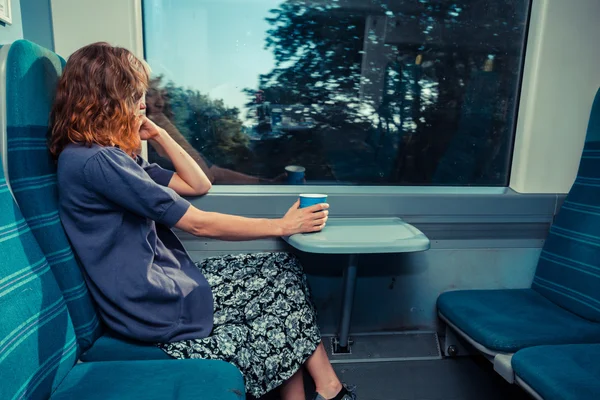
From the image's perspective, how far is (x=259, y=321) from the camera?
1.59m

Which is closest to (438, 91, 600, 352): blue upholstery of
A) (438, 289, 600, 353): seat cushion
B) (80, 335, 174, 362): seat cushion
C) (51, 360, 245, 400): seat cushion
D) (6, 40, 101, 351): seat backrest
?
(438, 289, 600, 353): seat cushion

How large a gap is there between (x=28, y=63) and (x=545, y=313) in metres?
2.09

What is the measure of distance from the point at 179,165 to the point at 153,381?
0.95 m

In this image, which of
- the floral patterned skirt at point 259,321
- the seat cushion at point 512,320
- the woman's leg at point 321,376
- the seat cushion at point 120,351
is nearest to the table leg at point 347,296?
the floral patterned skirt at point 259,321

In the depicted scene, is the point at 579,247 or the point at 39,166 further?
the point at 579,247

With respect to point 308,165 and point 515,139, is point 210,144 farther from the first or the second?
point 515,139

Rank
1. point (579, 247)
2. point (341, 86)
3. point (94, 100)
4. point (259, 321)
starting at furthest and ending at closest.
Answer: point (341, 86)
point (579, 247)
point (259, 321)
point (94, 100)

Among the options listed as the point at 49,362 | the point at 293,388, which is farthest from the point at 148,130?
the point at 293,388

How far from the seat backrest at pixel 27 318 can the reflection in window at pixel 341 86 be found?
1014 millimetres

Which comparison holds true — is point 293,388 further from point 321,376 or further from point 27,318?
point 27,318

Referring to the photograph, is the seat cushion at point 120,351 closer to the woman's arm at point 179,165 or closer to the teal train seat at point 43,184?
the teal train seat at point 43,184

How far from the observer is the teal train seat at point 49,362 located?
41.8 inches

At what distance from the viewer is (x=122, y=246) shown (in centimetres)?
140

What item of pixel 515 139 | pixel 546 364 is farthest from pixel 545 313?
pixel 515 139
